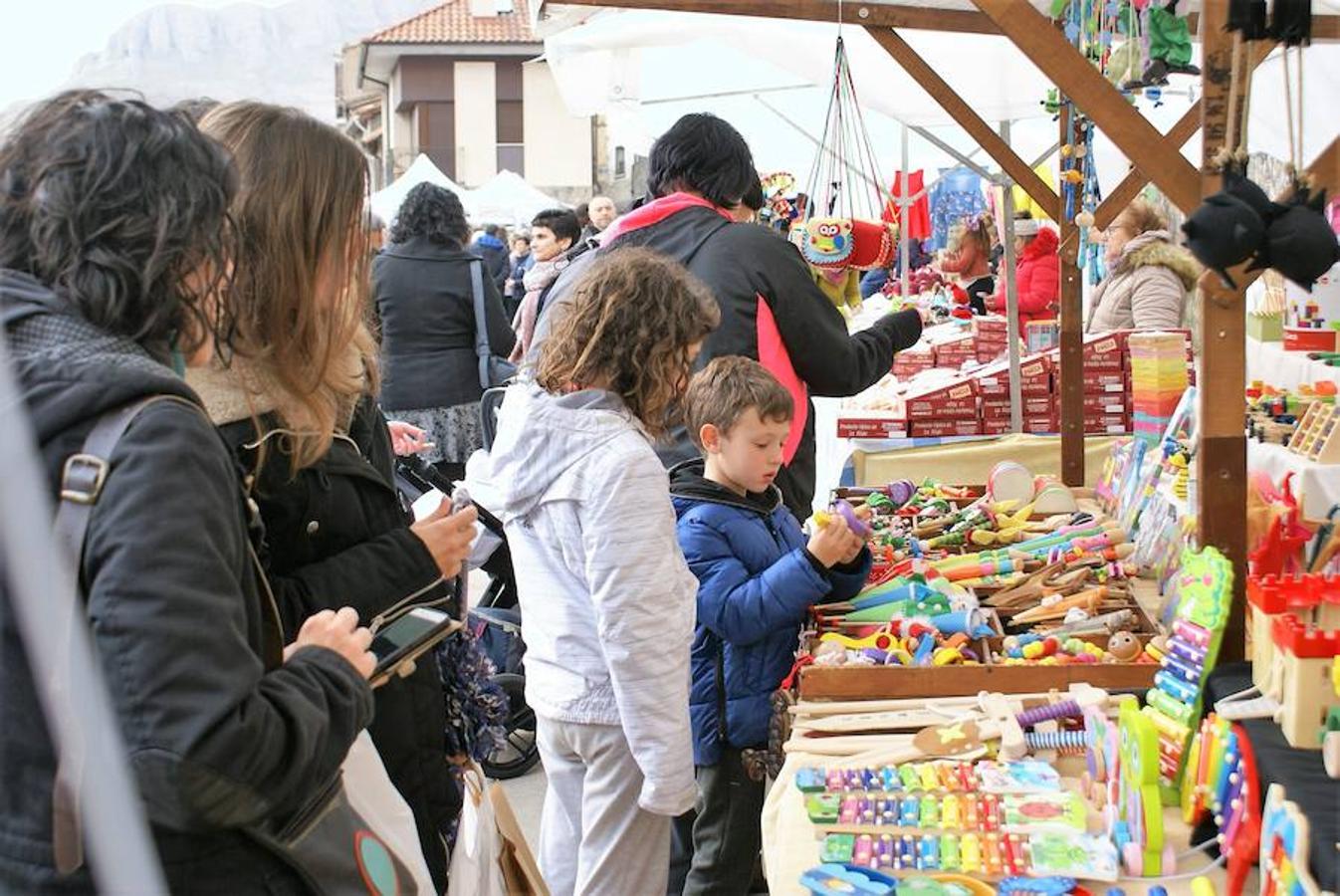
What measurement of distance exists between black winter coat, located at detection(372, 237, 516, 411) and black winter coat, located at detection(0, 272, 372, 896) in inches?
177

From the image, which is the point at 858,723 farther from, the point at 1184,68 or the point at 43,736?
the point at 1184,68

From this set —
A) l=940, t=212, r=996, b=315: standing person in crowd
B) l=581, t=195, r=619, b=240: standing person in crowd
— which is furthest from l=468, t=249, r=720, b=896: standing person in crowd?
l=581, t=195, r=619, b=240: standing person in crowd

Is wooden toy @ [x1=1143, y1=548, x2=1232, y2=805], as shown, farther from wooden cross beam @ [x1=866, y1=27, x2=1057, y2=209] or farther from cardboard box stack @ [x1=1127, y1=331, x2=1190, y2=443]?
wooden cross beam @ [x1=866, y1=27, x2=1057, y2=209]

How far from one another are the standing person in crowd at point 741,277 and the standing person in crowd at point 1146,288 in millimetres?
2924

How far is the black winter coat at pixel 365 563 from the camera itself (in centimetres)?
188

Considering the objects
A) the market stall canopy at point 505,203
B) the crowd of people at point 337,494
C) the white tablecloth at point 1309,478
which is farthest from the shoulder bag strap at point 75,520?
the market stall canopy at point 505,203

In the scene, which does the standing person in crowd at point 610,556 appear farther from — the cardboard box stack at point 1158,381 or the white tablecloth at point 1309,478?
the cardboard box stack at point 1158,381

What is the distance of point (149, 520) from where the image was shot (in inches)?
49.7

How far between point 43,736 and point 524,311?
6068 millimetres

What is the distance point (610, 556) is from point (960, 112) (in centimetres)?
279

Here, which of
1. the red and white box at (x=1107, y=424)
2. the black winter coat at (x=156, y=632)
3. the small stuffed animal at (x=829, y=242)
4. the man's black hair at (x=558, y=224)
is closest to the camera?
the black winter coat at (x=156, y=632)

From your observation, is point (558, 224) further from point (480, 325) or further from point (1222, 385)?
point (1222, 385)

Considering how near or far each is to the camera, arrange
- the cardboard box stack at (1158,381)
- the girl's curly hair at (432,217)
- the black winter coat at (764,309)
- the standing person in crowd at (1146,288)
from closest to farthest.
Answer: the black winter coat at (764,309) → the cardboard box stack at (1158,381) → the girl's curly hair at (432,217) → the standing person in crowd at (1146,288)

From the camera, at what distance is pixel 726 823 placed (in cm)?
317
